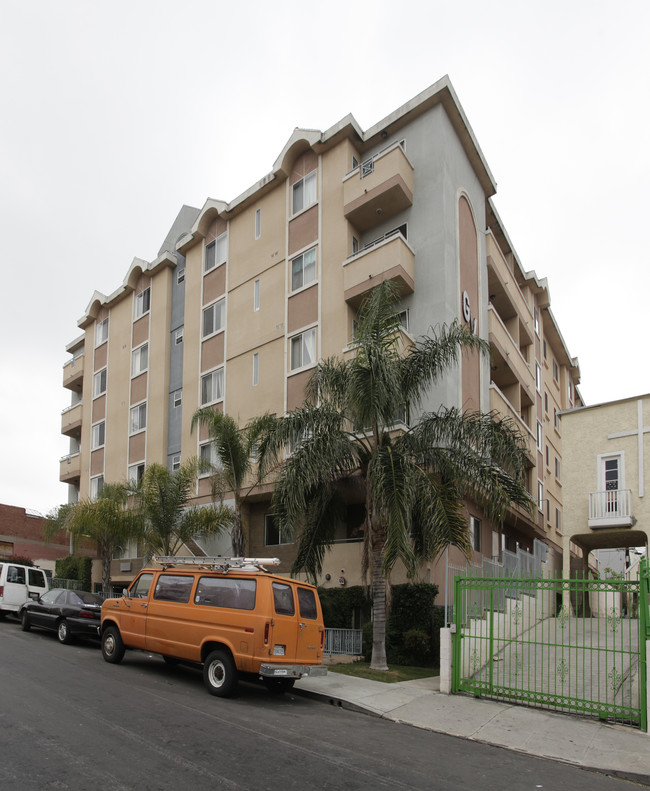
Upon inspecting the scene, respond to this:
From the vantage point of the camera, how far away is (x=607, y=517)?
68.0 ft

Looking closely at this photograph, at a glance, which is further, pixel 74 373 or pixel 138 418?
pixel 74 373

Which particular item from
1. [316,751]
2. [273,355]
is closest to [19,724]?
[316,751]

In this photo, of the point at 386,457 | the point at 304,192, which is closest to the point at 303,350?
the point at 304,192

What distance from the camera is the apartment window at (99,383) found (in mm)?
34250

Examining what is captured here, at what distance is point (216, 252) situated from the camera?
27.9 meters

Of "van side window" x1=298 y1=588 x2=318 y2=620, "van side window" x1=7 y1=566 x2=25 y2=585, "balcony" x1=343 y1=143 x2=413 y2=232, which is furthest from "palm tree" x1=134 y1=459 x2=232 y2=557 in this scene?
"van side window" x1=298 y1=588 x2=318 y2=620

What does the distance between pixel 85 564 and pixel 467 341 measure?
21617 millimetres

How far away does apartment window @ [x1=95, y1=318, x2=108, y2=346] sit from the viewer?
115ft

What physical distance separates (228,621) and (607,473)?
46.5 ft

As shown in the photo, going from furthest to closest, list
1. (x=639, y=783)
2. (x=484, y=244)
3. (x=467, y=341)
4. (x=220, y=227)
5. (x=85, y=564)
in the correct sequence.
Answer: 1. (x=85, y=564)
2. (x=220, y=227)
3. (x=484, y=244)
4. (x=467, y=341)
5. (x=639, y=783)

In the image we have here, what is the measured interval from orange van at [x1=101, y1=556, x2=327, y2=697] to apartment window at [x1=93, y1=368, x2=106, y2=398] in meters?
22.3

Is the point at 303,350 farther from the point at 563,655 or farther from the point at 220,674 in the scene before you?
the point at 563,655

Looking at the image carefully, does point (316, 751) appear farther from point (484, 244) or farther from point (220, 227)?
point (220, 227)

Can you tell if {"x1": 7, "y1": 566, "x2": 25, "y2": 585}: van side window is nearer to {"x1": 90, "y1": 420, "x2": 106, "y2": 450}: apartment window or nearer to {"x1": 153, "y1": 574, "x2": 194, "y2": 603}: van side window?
{"x1": 153, "y1": 574, "x2": 194, "y2": 603}: van side window
